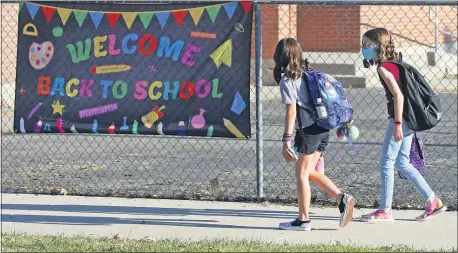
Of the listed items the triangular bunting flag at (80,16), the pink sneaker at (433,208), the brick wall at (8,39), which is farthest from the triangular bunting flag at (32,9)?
the brick wall at (8,39)

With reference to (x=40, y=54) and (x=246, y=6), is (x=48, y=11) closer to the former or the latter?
(x=40, y=54)

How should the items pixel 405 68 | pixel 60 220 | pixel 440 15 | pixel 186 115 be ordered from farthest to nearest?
pixel 440 15, pixel 186 115, pixel 60 220, pixel 405 68

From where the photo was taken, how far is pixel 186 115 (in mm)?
9125

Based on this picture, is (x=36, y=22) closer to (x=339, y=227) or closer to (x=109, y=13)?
(x=109, y=13)

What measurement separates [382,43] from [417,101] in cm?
54

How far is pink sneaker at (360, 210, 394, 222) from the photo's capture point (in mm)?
8031

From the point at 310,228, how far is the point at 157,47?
8.13ft

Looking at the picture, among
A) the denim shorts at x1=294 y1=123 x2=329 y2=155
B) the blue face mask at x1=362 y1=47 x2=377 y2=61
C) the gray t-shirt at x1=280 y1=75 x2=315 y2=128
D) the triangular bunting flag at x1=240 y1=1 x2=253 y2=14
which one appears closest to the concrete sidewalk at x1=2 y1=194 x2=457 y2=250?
the denim shorts at x1=294 y1=123 x2=329 y2=155

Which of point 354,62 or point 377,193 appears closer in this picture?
point 377,193

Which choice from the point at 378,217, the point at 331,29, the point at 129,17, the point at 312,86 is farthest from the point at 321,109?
the point at 331,29

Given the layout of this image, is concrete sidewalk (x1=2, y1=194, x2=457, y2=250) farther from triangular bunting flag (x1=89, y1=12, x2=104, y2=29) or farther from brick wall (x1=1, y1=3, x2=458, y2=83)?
brick wall (x1=1, y1=3, x2=458, y2=83)

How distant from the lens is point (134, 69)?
9.27 metres

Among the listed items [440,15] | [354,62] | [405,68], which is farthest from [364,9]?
[405,68]

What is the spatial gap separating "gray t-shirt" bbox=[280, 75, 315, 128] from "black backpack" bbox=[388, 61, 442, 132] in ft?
2.61
